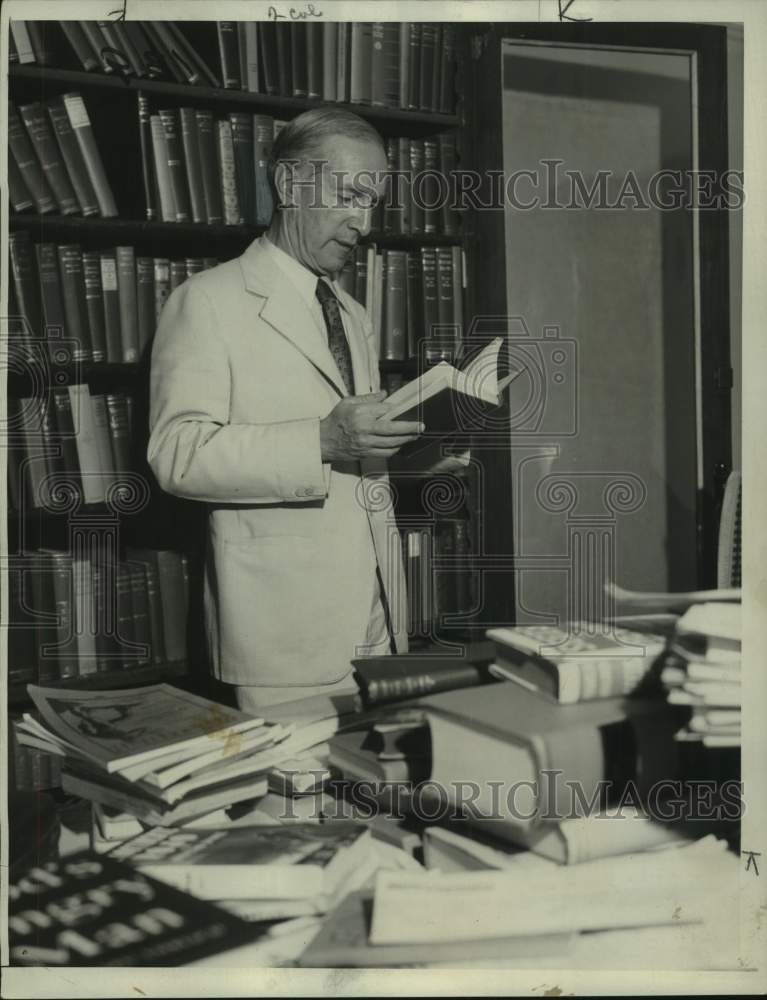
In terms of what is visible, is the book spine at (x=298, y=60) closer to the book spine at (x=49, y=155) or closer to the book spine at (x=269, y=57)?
the book spine at (x=269, y=57)

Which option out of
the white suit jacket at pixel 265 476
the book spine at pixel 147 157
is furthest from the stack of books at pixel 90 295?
the white suit jacket at pixel 265 476

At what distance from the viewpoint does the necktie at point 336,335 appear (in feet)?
6.57

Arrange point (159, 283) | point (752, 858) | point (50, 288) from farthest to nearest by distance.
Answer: point (159, 283)
point (50, 288)
point (752, 858)

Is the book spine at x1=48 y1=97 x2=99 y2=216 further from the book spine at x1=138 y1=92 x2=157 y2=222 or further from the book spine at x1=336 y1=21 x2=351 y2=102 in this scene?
the book spine at x1=336 y1=21 x2=351 y2=102

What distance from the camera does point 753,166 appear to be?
1.71m

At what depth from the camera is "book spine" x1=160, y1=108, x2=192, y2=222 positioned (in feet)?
6.72

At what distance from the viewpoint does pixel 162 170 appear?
206 cm

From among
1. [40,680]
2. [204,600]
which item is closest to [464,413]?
[204,600]

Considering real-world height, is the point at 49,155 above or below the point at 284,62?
below

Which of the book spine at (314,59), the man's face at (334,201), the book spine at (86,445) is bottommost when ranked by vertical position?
the book spine at (86,445)

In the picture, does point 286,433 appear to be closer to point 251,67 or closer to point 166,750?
point 166,750

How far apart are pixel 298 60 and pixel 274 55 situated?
0.05m

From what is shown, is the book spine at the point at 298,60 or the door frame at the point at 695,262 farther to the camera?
the door frame at the point at 695,262

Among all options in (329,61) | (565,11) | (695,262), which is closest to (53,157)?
(329,61)
